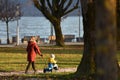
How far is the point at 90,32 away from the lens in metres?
14.0

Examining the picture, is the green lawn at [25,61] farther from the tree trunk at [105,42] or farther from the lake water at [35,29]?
the lake water at [35,29]

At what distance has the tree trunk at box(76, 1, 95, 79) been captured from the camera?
1384cm

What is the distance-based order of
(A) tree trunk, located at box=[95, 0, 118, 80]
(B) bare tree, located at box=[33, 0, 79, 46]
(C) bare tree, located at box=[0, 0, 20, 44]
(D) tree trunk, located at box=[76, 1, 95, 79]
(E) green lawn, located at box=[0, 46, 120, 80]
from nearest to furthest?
(A) tree trunk, located at box=[95, 0, 118, 80], (D) tree trunk, located at box=[76, 1, 95, 79], (E) green lawn, located at box=[0, 46, 120, 80], (B) bare tree, located at box=[33, 0, 79, 46], (C) bare tree, located at box=[0, 0, 20, 44]

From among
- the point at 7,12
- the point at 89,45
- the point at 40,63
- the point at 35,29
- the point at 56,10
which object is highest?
the point at 7,12

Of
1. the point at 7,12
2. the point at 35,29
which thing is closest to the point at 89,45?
the point at 7,12

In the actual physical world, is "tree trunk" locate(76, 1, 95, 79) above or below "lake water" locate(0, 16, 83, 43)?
below

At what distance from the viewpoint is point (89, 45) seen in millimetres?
14039

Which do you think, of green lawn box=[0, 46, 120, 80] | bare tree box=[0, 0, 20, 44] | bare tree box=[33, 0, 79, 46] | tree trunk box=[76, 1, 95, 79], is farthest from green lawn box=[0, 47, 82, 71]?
bare tree box=[0, 0, 20, 44]

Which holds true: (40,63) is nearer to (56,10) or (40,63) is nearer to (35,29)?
(56,10)

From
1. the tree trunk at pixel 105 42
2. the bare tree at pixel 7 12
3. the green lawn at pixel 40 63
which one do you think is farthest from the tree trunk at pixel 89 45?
the bare tree at pixel 7 12

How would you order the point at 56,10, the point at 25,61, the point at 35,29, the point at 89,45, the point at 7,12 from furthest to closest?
the point at 35,29 → the point at 7,12 → the point at 56,10 → the point at 25,61 → the point at 89,45

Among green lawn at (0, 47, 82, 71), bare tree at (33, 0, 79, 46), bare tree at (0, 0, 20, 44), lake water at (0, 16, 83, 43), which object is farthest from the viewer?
lake water at (0, 16, 83, 43)

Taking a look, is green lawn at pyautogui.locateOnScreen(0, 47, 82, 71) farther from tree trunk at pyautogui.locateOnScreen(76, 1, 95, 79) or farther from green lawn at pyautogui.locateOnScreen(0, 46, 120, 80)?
tree trunk at pyautogui.locateOnScreen(76, 1, 95, 79)

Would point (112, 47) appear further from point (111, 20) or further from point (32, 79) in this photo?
point (32, 79)
